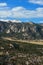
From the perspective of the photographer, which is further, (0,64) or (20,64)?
(20,64)

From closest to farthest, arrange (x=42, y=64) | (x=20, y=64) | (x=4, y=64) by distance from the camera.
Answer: (x=4, y=64) < (x=20, y=64) < (x=42, y=64)

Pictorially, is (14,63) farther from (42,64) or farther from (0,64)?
(42,64)

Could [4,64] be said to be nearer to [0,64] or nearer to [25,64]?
[0,64]

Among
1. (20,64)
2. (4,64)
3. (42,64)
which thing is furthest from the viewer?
(42,64)

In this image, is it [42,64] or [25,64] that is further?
[42,64]

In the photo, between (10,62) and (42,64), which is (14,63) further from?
(42,64)

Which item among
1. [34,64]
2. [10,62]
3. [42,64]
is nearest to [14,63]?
[10,62]

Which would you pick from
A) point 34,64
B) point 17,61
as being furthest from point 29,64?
point 17,61
